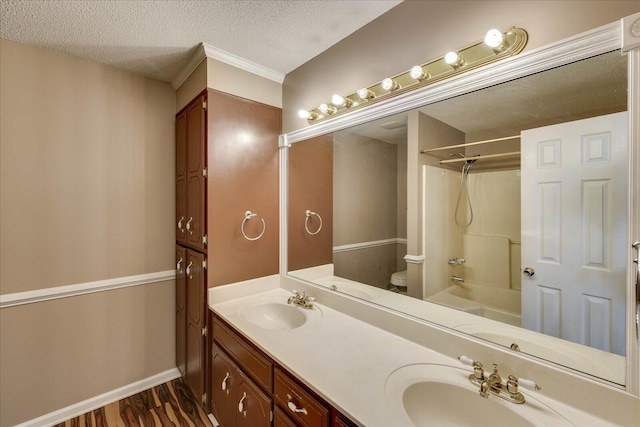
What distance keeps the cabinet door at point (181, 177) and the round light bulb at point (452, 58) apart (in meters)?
1.84

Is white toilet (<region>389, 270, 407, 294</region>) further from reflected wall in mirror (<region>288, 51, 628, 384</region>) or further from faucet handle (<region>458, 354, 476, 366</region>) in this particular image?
faucet handle (<region>458, 354, 476, 366</region>)

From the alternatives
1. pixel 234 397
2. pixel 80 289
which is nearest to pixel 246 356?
pixel 234 397

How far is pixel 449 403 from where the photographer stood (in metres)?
0.97

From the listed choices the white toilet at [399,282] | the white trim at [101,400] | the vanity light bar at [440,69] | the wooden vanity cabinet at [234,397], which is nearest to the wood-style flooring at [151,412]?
the white trim at [101,400]

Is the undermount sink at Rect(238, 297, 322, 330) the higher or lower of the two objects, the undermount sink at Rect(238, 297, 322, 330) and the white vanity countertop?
the lower

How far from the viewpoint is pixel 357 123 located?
1.59 metres

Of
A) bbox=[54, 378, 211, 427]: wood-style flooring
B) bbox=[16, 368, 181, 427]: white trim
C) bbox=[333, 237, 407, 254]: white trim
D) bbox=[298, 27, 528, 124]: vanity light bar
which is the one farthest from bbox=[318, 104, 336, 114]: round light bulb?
bbox=[16, 368, 181, 427]: white trim

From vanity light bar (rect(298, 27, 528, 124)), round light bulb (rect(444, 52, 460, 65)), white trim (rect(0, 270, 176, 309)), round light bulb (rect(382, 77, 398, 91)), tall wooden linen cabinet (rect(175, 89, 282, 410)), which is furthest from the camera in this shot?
tall wooden linen cabinet (rect(175, 89, 282, 410))

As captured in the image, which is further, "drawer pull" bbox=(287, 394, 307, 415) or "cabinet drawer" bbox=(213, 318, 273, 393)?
"cabinet drawer" bbox=(213, 318, 273, 393)

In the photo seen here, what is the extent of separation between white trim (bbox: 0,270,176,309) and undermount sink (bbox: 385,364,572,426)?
2020 mm

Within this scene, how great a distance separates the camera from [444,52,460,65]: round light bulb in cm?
108

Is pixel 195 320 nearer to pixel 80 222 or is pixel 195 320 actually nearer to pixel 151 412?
pixel 151 412

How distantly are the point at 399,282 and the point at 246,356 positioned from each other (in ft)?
2.88

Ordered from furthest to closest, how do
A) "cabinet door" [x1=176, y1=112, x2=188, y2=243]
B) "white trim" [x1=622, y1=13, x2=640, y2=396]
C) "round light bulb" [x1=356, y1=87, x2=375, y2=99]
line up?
"cabinet door" [x1=176, y1=112, x2=188, y2=243] → "round light bulb" [x1=356, y1=87, x2=375, y2=99] → "white trim" [x1=622, y1=13, x2=640, y2=396]
